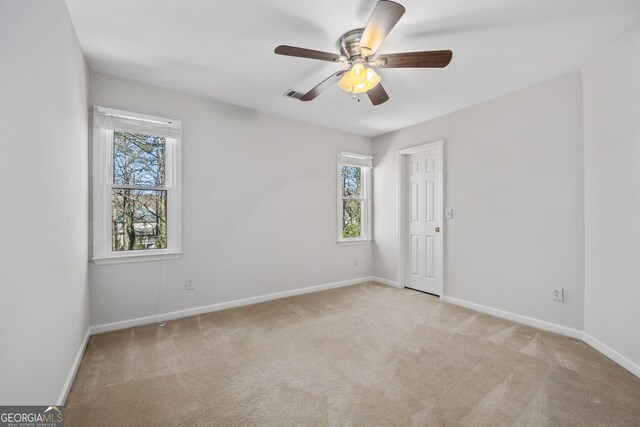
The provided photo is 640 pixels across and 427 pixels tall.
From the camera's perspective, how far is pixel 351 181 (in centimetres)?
486

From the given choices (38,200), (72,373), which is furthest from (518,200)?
(72,373)

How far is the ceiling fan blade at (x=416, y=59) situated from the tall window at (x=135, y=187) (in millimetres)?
2318

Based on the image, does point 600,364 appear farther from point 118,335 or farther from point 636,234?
point 118,335

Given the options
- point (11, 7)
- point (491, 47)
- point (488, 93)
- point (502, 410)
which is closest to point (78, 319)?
point (11, 7)

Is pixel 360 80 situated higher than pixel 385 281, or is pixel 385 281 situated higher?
pixel 360 80

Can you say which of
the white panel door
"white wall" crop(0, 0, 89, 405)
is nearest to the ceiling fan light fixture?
"white wall" crop(0, 0, 89, 405)

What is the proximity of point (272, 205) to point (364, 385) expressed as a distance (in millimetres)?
2512

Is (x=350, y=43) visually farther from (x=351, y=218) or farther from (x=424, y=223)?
(x=351, y=218)

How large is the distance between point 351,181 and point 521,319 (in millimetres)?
2965

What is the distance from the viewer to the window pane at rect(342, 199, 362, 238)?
187 inches

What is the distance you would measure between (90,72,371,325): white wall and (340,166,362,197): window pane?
0.99ft

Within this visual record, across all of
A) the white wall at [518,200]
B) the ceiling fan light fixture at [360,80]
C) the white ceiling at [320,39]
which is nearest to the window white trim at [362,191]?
the white wall at [518,200]

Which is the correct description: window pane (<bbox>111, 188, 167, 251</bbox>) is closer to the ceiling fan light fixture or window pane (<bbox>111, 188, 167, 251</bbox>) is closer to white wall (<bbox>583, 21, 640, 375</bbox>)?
the ceiling fan light fixture

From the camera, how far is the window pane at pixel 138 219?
114 inches
